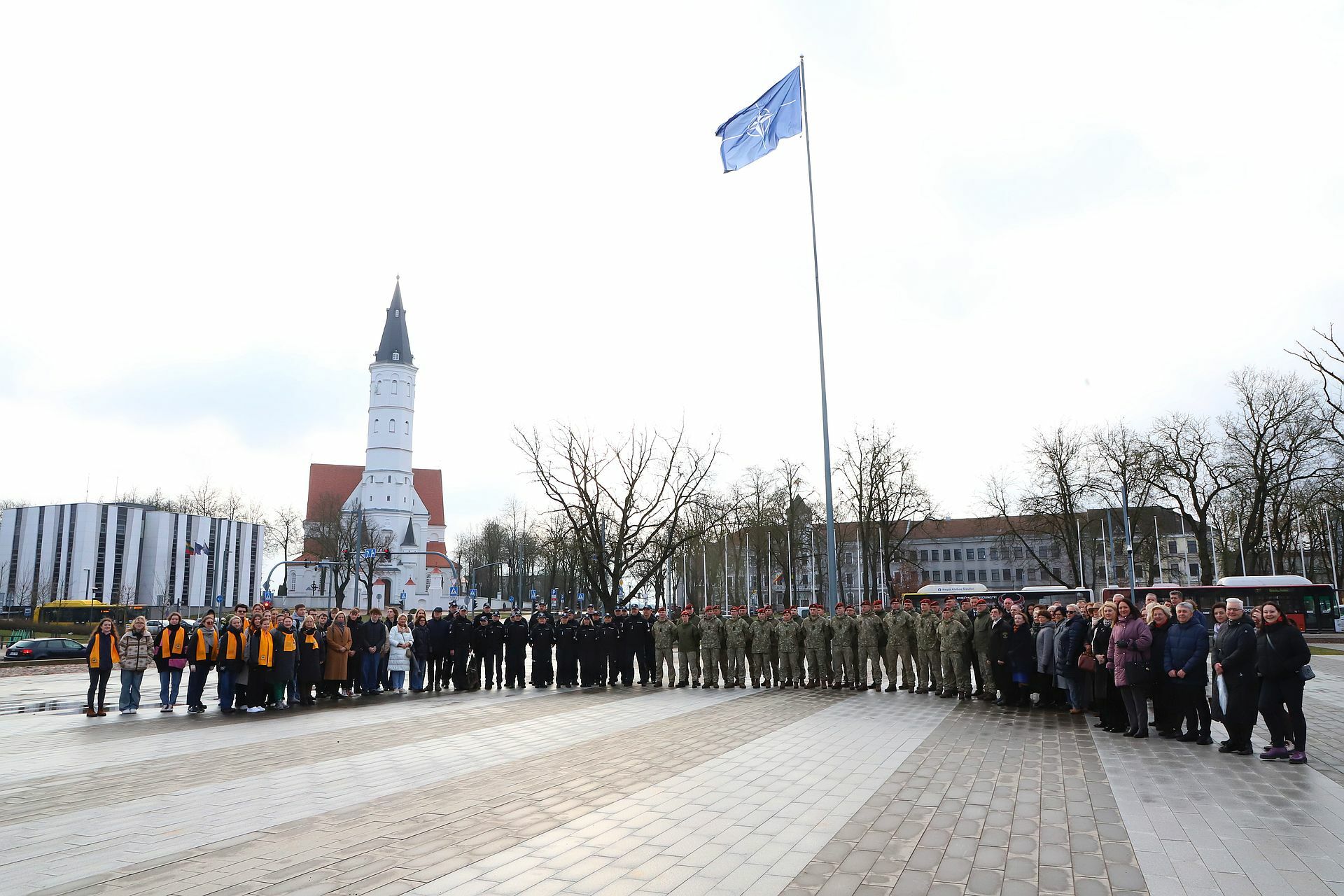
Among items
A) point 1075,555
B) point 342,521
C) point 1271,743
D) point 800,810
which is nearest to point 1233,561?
point 1075,555

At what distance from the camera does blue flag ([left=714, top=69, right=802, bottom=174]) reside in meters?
21.6

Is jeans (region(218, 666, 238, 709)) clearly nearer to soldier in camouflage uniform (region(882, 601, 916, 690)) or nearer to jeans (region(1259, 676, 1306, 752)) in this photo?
soldier in camouflage uniform (region(882, 601, 916, 690))

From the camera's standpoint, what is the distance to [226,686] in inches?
583

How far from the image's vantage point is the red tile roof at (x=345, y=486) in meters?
96.4

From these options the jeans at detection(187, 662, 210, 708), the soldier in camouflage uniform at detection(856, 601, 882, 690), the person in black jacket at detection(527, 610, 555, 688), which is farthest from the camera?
the person in black jacket at detection(527, 610, 555, 688)

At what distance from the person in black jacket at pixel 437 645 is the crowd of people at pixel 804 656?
0.11ft

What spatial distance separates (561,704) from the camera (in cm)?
1509

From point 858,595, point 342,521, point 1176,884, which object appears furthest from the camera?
point 858,595

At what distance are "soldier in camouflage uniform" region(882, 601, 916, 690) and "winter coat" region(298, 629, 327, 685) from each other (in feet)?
35.1

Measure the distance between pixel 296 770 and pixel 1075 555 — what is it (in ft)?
161

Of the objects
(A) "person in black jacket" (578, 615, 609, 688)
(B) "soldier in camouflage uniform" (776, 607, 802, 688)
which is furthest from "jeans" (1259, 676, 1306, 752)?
(A) "person in black jacket" (578, 615, 609, 688)

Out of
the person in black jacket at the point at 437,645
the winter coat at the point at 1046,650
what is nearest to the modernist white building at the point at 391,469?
the person in black jacket at the point at 437,645

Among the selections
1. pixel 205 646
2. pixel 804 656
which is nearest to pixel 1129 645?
pixel 804 656

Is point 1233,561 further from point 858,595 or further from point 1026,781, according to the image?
point 1026,781
